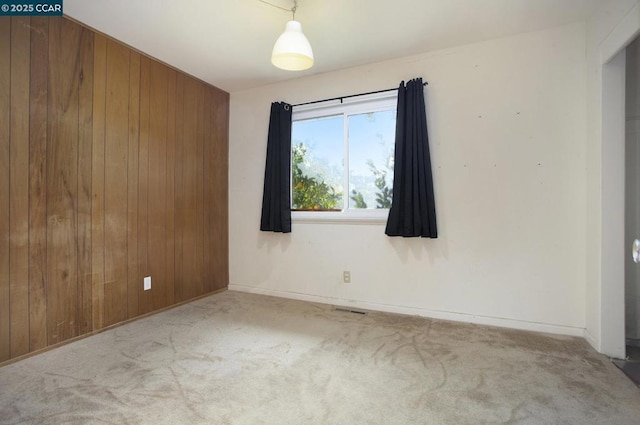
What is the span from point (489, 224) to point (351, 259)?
1.27m

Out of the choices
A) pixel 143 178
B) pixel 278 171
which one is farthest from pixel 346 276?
pixel 143 178

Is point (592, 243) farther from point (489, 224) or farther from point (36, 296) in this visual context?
point (36, 296)

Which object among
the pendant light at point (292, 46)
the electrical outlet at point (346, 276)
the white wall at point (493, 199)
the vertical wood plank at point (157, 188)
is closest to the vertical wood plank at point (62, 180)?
the vertical wood plank at point (157, 188)

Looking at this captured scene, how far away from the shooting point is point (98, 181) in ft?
7.84

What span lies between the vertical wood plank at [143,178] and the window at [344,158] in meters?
1.43

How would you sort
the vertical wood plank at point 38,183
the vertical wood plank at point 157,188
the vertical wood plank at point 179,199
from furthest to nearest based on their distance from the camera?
the vertical wood plank at point 179,199 → the vertical wood plank at point 157,188 → the vertical wood plank at point 38,183

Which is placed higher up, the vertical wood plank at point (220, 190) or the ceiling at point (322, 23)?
the ceiling at point (322, 23)

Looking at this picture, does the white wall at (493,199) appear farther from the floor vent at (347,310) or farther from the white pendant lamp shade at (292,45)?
the white pendant lamp shade at (292,45)

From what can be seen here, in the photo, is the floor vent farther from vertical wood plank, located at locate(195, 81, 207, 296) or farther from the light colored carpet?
vertical wood plank, located at locate(195, 81, 207, 296)

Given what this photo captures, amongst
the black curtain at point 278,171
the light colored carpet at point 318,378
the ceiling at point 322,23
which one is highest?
the ceiling at point 322,23

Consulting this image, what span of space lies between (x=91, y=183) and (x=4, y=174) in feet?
1.66

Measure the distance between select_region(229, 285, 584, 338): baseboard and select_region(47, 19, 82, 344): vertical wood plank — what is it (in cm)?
175

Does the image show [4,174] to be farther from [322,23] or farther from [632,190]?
[632,190]

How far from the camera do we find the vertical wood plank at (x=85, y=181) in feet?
7.45
